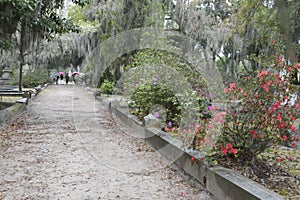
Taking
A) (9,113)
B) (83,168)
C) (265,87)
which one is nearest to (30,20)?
(9,113)

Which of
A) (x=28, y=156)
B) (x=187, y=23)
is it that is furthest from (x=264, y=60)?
(x=187, y=23)

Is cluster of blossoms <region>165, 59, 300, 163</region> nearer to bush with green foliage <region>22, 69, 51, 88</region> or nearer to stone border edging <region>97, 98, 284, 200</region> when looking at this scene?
stone border edging <region>97, 98, 284, 200</region>

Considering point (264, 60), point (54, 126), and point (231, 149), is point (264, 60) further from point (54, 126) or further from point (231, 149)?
point (54, 126)

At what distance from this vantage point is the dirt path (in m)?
3.89

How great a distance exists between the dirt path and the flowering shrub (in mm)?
785

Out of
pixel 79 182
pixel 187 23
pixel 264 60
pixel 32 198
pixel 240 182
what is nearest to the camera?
pixel 240 182

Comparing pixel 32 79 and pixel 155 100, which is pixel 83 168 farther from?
pixel 32 79

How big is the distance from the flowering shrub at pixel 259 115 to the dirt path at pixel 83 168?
785 mm

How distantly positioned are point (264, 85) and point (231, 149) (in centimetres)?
86

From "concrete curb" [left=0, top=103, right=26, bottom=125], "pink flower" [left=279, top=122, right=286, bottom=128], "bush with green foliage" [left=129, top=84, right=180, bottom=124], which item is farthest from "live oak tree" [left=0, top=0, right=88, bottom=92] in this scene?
"pink flower" [left=279, top=122, right=286, bottom=128]

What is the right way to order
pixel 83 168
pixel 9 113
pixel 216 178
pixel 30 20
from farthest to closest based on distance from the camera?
pixel 9 113
pixel 30 20
pixel 83 168
pixel 216 178

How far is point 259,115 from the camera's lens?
12.6ft

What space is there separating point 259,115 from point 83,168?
2.73 m

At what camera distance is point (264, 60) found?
15.0 feet
